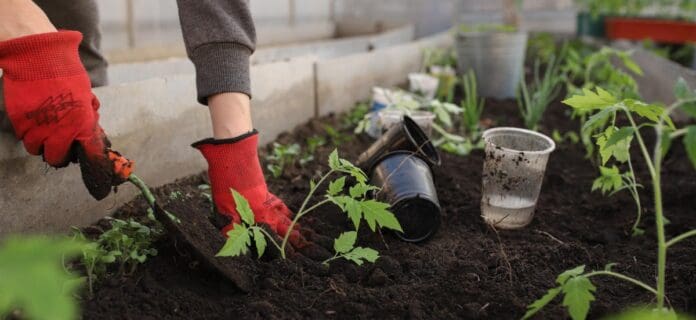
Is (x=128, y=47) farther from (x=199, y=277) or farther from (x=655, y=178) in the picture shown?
(x=655, y=178)

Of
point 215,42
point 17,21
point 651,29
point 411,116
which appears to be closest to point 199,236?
point 215,42

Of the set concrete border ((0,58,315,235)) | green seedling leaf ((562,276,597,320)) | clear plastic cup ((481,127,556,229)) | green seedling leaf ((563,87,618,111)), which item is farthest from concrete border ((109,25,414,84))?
green seedling leaf ((562,276,597,320))

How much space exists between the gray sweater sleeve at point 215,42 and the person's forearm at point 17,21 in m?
0.37

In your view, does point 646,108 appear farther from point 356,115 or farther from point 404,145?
point 356,115

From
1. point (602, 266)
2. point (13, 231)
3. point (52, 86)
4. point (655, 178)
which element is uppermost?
point (52, 86)

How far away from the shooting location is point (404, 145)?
6.32 ft

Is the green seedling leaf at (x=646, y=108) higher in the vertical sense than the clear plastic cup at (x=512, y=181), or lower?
higher

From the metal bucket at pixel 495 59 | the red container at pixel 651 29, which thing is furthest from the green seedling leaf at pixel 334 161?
the red container at pixel 651 29

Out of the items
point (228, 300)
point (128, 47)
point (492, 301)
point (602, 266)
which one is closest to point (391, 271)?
point (492, 301)

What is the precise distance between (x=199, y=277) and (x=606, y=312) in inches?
36.7

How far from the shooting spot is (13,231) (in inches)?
61.2

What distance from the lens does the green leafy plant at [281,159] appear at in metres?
2.26

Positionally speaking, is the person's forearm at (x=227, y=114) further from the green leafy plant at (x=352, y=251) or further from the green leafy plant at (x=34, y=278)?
the green leafy plant at (x=34, y=278)

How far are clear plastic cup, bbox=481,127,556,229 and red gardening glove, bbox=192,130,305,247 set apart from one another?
646 millimetres
